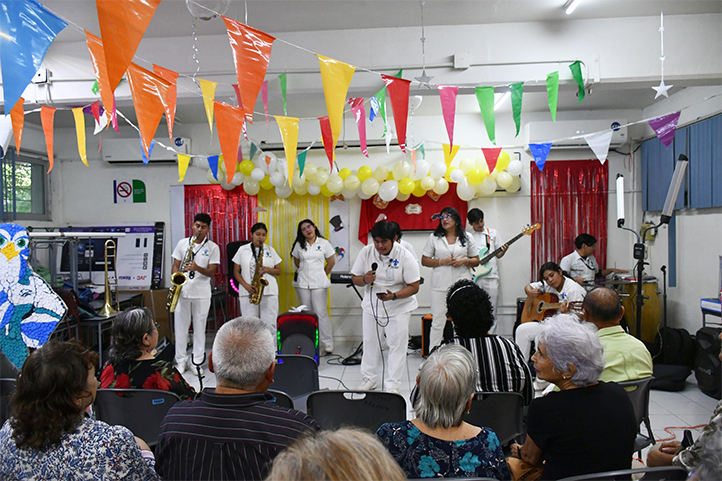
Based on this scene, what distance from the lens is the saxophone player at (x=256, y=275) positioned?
5.02 m

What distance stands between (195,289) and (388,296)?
2.25 m

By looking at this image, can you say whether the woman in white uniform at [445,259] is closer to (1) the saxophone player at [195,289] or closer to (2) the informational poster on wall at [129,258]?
(1) the saxophone player at [195,289]

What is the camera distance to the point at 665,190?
17.2 ft

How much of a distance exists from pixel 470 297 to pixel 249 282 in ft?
11.0

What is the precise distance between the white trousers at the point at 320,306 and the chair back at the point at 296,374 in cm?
285

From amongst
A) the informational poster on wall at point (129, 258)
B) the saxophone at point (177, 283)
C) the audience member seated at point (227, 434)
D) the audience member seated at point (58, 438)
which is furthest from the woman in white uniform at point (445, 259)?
the informational poster on wall at point (129, 258)

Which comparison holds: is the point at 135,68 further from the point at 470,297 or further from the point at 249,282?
the point at 249,282

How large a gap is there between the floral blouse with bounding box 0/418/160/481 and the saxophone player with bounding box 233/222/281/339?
369 centimetres

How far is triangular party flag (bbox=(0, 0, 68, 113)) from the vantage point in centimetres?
160

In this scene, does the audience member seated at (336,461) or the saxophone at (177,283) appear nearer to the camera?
the audience member seated at (336,461)

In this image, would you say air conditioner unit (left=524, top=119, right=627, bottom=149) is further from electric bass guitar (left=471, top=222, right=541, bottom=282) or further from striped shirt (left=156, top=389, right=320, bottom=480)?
striped shirt (left=156, top=389, right=320, bottom=480)

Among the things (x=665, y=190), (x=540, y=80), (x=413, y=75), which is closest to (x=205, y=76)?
(x=413, y=75)

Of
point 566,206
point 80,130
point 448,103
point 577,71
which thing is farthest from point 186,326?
point 566,206

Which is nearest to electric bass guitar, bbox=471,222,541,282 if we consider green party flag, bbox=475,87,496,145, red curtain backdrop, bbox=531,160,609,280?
red curtain backdrop, bbox=531,160,609,280
